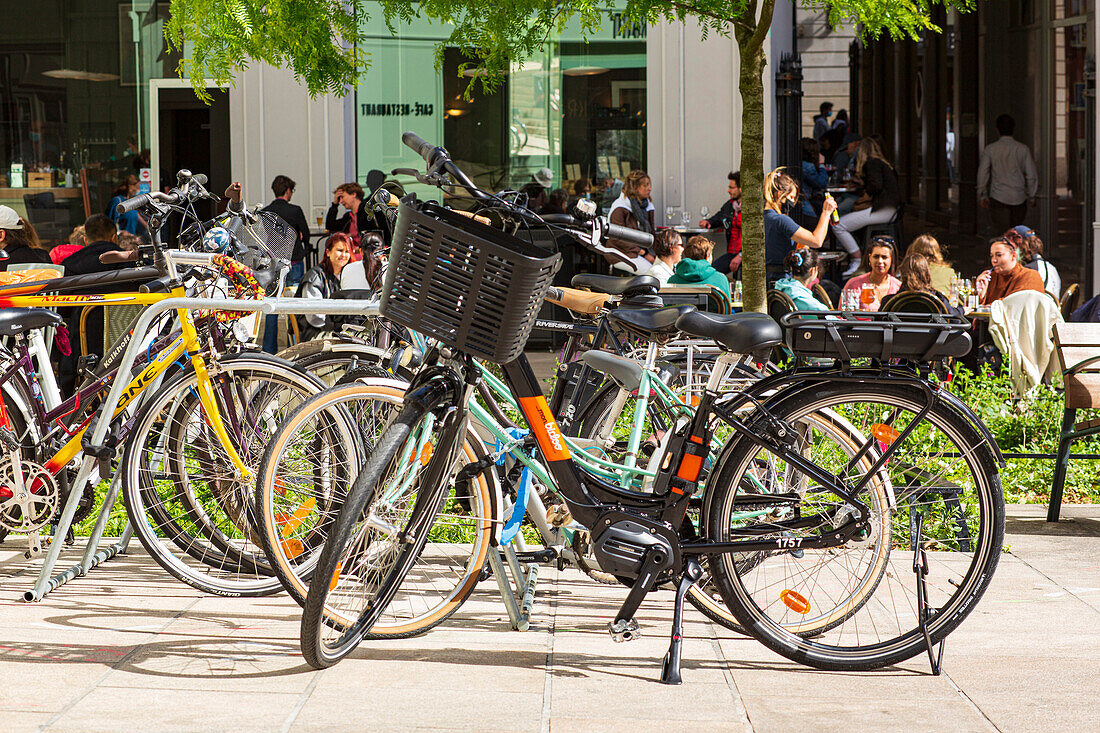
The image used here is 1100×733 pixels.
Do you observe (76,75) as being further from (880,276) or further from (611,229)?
(611,229)

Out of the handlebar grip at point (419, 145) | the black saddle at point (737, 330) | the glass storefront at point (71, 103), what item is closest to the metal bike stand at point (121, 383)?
the handlebar grip at point (419, 145)

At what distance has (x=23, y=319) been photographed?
4668 mm

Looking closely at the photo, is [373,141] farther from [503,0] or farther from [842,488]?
[842,488]

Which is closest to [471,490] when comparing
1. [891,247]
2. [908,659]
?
[908,659]

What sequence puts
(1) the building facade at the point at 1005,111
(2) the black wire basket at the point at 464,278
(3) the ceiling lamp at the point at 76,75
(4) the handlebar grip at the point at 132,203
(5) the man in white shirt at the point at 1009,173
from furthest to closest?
(1) the building facade at the point at 1005,111, (5) the man in white shirt at the point at 1009,173, (3) the ceiling lamp at the point at 76,75, (4) the handlebar grip at the point at 132,203, (2) the black wire basket at the point at 464,278

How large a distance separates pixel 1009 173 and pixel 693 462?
16.0 meters

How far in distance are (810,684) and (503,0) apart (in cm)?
494

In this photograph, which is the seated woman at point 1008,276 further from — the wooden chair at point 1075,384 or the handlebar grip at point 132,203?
the handlebar grip at point 132,203

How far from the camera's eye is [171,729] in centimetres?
336

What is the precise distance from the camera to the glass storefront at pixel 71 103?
15719 millimetres

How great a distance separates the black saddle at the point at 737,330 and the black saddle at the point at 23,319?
248cm

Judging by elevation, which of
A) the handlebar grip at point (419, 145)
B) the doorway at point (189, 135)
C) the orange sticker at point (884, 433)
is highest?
the doorway at point (189, 135)

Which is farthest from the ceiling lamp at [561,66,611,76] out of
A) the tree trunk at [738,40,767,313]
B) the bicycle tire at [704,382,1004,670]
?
the bicycle tire at [704,382,1004,670]

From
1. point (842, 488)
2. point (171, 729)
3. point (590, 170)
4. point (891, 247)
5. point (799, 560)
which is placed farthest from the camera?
point (590, 170)
